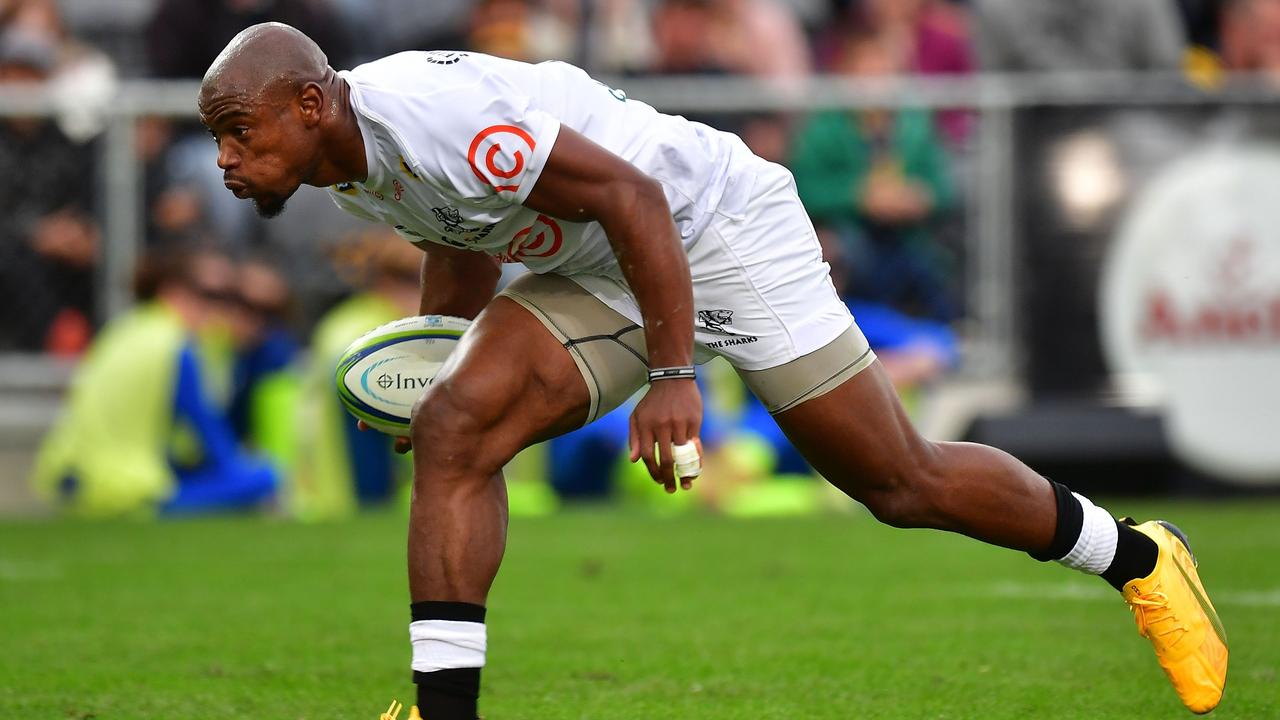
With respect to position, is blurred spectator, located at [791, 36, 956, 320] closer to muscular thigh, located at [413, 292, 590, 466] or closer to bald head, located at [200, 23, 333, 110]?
muscular thigh, located at [413, 292, 590, 466]

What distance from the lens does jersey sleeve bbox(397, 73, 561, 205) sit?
443 cm

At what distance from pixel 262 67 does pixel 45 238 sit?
862 cm

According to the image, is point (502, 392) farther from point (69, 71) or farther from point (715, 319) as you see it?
point (69, 71)

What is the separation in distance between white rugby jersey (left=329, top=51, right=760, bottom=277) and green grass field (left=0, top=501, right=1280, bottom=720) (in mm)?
1301

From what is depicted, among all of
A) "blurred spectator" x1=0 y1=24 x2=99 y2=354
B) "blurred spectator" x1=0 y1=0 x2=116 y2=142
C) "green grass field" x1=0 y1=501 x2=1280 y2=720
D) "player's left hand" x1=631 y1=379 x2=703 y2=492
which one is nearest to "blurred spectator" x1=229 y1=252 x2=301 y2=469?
"blurred spectator" x1=0 y1=24 x2=99 y2=354

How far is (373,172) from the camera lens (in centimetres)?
458

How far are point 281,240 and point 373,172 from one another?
8.33 m

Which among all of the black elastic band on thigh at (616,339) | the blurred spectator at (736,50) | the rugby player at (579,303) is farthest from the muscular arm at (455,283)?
the blurred spectator at (736,50)

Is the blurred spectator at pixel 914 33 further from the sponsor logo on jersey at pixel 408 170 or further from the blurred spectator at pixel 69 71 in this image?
the sponsor logo on jersey at pixel 408 170

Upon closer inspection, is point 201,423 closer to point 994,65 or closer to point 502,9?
point 502,9

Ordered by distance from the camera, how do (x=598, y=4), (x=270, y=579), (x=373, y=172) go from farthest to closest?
(x=598, y=4), (x=270, y=579), (x=373, y=172)

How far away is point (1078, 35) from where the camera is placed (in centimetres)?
1266

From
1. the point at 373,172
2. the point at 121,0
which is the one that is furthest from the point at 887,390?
the point at 121,0

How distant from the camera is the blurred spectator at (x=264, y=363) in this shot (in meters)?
12.6
